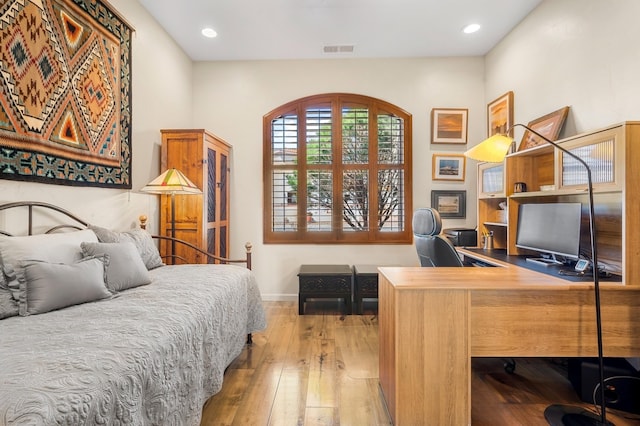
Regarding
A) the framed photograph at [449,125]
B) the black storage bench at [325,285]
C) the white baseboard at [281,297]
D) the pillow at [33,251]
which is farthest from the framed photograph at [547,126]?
the pillow at [33,251]

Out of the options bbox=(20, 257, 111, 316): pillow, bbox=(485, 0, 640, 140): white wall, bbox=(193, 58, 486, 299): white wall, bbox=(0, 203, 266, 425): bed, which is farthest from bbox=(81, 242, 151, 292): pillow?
bbox=(485, 0, 640, 140): white wall

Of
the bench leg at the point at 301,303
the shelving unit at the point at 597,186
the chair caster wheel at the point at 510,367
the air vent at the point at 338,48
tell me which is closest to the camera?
the shelving unit at the point at 597,186

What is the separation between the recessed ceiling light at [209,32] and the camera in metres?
3.49

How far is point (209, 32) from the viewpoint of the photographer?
353 centimetres

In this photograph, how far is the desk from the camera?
5.40 ft

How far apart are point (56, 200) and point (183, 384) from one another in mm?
1592

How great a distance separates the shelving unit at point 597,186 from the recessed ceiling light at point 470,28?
4.91ft

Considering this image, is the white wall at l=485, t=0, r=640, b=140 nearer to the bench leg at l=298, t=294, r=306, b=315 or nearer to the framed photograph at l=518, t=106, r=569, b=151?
the framed photograph at l=518, t=106, r=569, b=151

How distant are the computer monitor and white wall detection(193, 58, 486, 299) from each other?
1433 mm

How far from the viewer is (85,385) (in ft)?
3.05

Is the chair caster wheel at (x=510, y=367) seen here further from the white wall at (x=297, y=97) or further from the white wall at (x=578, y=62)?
the white wall at (x=297, y=97)

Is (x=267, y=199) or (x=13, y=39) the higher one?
(x=13, y=39)

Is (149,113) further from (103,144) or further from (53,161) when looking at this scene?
(53,161)

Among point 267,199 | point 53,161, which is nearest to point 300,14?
point 267,199
